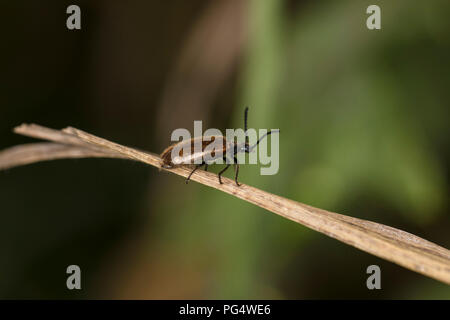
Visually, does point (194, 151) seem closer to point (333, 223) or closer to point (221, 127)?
point (333, 223)

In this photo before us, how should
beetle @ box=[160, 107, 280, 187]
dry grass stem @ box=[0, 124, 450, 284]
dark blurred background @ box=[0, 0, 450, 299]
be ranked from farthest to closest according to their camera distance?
dark blurred background @ box=[0, 0, 450, 299] → beetle @ box=[160, 107, 280, 187] → dry grass stem @ box=[0, 124, 450, 284]

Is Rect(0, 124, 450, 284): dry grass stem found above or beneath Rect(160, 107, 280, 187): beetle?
beneath

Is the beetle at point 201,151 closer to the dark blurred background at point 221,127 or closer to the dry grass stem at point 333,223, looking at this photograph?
the dry grass stem at point 333,223

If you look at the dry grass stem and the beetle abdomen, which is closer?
the dry grass stem

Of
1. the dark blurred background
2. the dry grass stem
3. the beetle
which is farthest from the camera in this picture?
the dark blurred background

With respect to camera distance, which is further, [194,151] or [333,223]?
[194,151]

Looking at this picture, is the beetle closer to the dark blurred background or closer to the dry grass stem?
the dry grass stem

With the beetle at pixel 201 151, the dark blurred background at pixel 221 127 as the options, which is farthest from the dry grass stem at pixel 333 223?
the dark blurred background at pixel 221 127

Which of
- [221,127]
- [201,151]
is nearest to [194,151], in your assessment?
[201,151]

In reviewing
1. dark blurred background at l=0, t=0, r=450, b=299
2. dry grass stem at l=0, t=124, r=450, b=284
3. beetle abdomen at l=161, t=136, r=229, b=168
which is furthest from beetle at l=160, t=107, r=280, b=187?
dark blurred background at l=0, t=0, r=450, b=299

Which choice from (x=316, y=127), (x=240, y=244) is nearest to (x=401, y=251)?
(x=240, y=244)
